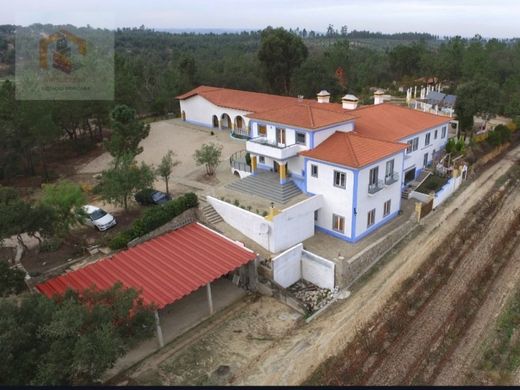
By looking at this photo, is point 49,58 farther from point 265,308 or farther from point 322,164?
point 265,308

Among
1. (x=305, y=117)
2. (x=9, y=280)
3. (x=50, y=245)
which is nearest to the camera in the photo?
(x=9, y=280)

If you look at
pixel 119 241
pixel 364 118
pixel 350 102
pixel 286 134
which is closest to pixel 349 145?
pixel 286 134

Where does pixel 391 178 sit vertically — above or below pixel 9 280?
above

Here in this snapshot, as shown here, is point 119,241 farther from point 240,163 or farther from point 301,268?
point 240,163

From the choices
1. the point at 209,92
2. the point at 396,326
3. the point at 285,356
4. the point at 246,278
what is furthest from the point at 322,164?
the point at 209,92

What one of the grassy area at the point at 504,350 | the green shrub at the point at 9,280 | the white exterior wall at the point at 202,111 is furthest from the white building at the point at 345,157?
the white exterior wall at the point at 202,111

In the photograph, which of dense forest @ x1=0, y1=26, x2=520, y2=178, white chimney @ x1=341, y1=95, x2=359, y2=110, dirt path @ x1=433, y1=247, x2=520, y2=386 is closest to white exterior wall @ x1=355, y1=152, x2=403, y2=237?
dirt path @ x1=433, y1=247, x2=520, y2=386

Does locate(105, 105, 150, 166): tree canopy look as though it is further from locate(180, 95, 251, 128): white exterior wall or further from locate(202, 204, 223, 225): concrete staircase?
locate(180, 95, 251, 128): white exterior wall
